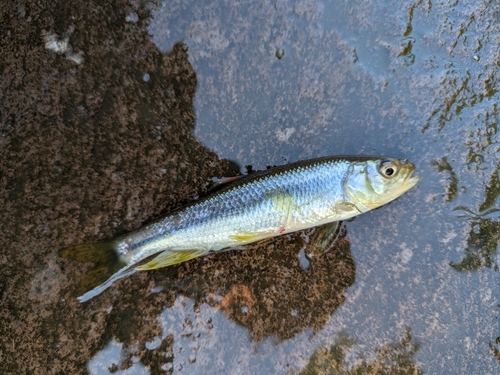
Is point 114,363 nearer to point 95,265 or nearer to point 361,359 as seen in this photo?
point 95,265

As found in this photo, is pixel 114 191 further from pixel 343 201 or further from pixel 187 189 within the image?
pixel 343 201

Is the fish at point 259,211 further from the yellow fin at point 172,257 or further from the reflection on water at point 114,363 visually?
the reflection on water at point 114,363

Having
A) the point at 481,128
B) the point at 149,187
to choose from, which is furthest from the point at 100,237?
the point at 481,128

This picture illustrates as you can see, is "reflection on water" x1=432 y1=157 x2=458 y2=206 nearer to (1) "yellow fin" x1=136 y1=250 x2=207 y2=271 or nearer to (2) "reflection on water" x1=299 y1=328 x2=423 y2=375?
(2) "reflection on water" x1=299 y1=328 x2=423 y2=375

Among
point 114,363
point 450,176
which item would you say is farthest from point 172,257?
point 450,176

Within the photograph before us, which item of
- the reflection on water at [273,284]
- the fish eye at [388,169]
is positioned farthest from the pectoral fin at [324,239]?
the fish eye at [388,169]
